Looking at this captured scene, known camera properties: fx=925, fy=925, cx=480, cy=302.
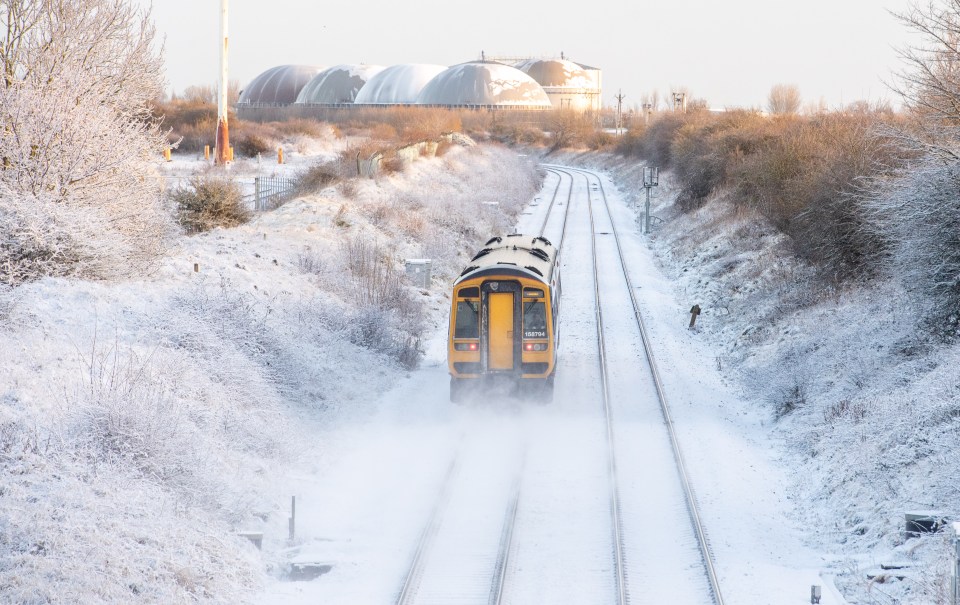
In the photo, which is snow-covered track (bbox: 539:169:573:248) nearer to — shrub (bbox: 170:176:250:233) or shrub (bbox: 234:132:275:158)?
shrub (bbox: 170:176:250:233)

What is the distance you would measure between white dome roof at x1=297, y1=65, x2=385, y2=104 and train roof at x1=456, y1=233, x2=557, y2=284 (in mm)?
107855

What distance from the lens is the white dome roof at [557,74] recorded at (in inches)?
6043

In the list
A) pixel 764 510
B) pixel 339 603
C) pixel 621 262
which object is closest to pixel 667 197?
pixel 621 262

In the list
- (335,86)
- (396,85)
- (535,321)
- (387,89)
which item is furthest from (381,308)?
(335,86)

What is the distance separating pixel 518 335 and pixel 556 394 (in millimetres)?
2363

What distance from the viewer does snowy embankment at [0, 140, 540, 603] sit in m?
9.28

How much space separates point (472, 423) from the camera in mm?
16438

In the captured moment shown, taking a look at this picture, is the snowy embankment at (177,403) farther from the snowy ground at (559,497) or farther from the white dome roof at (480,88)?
the white dome roof at (480,88)

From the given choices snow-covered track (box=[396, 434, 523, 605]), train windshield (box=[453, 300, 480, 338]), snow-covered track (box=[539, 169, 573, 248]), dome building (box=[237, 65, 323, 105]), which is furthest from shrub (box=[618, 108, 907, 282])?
dome building (box=[237, 65, 323, 105])

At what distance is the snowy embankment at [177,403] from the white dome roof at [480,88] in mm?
99319

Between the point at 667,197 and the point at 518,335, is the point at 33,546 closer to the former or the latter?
the point at 518,335

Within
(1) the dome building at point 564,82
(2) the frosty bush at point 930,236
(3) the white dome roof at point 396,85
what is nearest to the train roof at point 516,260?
(2) the frosty bush at point 930,236

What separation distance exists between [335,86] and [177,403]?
11705cm

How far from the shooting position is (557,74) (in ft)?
506
